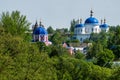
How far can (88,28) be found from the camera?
90.4m

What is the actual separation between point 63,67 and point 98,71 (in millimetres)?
2023

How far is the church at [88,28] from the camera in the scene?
88.2 meters

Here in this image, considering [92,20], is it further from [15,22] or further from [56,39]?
[15,22]

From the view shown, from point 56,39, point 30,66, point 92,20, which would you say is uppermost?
point 92,20

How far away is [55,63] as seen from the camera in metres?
31.5

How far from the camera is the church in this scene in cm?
8819

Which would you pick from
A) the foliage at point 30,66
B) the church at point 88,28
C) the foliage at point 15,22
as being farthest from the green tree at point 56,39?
the foliage at point 30,66

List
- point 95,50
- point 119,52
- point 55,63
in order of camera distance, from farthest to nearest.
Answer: point 95,50, point 119,52, point 55,63

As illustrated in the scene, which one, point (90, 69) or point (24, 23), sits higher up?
point (24, 23)

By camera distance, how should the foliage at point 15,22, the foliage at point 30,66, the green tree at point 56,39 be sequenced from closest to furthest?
the foliage at point 30,66, the foliage at point 15,22, the green tree at point 56,39

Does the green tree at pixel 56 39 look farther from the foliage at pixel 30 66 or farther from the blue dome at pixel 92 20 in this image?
the foliage at pixel 30 66

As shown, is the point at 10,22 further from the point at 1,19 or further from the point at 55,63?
the point at 55,63

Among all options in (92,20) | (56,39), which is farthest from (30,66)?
(92,20)

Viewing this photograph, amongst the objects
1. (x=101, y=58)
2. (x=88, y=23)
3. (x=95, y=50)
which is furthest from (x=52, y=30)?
(x=101, y=58)
